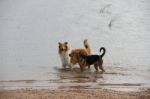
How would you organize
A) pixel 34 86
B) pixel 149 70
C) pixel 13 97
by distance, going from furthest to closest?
1. pixel 149 70
2. pixel 34 86
3. pixel 13 97

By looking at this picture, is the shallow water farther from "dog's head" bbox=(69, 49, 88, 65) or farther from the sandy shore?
the sandy shore

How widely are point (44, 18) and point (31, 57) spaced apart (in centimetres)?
27

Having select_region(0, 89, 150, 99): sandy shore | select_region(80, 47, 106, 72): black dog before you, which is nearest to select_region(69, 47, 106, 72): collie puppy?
select_region(80, 47, 106, 72): black dog

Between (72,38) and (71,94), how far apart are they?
695 millimetres

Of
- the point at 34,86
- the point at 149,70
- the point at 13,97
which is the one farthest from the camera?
the point at 149,70

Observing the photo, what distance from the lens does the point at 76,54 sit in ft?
11.7

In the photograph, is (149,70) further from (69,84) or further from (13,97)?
(13,97)

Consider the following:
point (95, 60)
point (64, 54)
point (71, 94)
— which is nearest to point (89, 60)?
→ point (95, 60)

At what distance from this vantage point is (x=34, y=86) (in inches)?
125

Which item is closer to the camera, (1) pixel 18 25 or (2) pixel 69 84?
(2) pixel 69 84

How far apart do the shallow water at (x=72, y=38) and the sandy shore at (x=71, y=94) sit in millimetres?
188

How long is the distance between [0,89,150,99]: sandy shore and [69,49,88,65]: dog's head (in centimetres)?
52

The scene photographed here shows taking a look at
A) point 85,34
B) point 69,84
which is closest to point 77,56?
point 85,34

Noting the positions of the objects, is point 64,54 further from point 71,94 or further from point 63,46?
point 71,94
